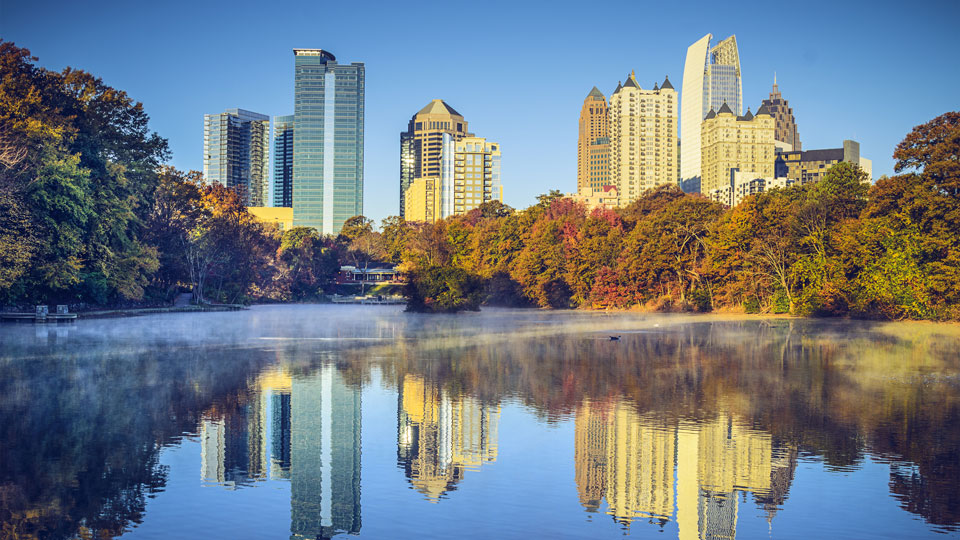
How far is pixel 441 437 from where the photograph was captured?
11156 millimetres

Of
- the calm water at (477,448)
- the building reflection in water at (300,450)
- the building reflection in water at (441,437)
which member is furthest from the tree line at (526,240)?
the building reflection in water at (441,437)

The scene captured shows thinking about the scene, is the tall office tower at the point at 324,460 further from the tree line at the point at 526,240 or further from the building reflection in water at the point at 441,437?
the tree line at the point at 526,240

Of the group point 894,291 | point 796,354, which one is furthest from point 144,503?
point 894,291

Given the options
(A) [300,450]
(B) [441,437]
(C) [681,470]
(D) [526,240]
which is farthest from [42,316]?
(D) [526,240]

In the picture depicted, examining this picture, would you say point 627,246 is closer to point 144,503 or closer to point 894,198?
point 894,198

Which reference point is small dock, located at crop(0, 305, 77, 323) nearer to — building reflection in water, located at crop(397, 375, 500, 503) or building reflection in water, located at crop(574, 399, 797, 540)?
building reflection in water, located at crop(397, 375, 500, 503)

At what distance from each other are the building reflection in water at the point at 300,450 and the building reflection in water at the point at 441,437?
744 mm

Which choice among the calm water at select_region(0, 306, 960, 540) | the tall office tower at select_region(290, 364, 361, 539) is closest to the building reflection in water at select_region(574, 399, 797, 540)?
the calm water at select_region(0, 306, 960, 540)

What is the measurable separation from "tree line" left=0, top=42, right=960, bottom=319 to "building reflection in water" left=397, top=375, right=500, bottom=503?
26.3m

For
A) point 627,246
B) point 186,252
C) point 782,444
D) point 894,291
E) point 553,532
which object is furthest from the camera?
point 627,246

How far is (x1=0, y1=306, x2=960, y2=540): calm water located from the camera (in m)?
7.51

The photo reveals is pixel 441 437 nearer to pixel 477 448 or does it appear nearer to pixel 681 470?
pixel 477 448

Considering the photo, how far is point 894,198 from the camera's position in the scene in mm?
43500

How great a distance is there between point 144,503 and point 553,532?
4.24 meters
